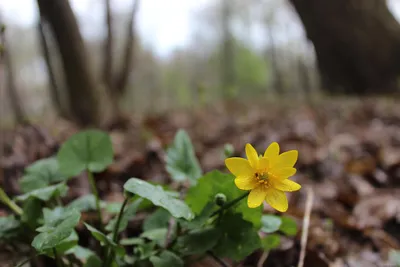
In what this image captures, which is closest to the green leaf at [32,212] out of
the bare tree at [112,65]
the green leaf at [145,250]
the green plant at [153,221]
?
the green plant at [153,221]

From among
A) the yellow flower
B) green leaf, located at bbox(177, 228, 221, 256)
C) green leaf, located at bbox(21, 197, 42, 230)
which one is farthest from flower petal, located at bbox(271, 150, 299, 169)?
green leaf, located at bbox(21, 197, 42, 230)

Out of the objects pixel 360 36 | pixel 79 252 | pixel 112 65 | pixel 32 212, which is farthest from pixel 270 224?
pixel 360 36

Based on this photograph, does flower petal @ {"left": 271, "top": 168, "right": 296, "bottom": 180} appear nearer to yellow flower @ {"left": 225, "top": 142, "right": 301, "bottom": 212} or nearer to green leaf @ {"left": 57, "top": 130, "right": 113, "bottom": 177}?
yellow flower @ {"left": 225, "top": 142, "right": 301, "bottom": 212}

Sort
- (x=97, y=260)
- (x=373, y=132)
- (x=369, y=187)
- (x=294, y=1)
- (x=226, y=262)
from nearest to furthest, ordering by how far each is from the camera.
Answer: (x=97, y=260), (x=226, y=262), (x=369, y=187), (x=373, y=132), (x=294, y=1)

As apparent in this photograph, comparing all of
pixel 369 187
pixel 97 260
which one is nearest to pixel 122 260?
A: pixel 97 260

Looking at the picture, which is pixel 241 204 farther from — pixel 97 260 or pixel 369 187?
pixel 369 187

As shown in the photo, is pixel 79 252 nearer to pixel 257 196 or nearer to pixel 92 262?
pixel 92 262
